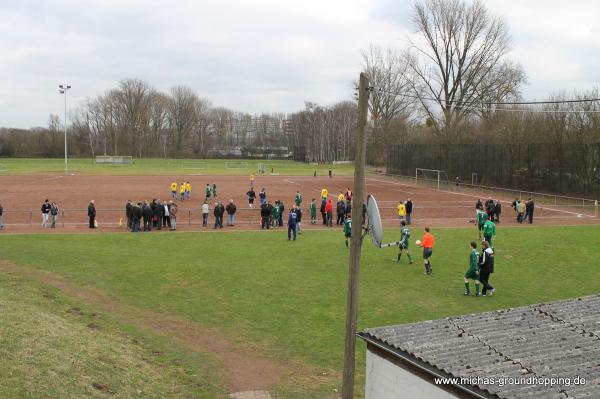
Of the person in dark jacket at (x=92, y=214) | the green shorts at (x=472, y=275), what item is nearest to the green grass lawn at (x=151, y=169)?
the person in dark jacket at (x=92, y=214)

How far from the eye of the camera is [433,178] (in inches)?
2527

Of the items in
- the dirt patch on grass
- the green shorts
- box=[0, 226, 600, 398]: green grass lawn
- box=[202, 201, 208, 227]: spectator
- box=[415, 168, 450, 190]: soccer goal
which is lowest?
the dirt patch on grass

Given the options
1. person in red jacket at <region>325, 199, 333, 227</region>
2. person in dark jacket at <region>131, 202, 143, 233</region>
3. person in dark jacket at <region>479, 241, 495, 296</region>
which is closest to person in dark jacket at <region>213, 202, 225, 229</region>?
person in dark jacket at <region>131, 202, 143, 233</region>

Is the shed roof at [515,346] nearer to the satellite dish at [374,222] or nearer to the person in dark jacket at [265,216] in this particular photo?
the satellite dish at [374,222]

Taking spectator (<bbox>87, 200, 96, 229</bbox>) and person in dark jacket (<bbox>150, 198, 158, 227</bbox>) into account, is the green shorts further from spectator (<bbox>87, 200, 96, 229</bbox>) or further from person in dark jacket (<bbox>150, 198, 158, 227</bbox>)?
spectator (<bbox>87, 200, 96, 229</bbox>)

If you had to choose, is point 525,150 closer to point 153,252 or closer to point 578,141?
point 578,141

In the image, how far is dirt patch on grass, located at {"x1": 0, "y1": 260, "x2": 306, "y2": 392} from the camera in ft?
36.3

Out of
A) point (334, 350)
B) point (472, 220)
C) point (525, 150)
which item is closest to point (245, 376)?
point (334, 350)

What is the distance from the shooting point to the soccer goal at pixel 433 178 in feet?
189

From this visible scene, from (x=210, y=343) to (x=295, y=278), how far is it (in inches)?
213

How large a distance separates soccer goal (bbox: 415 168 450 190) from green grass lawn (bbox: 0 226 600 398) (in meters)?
32.1

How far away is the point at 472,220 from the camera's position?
3064 centimetres

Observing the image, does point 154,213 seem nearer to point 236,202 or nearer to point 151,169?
point 236,202

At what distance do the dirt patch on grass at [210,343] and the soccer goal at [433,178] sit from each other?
145 feet
